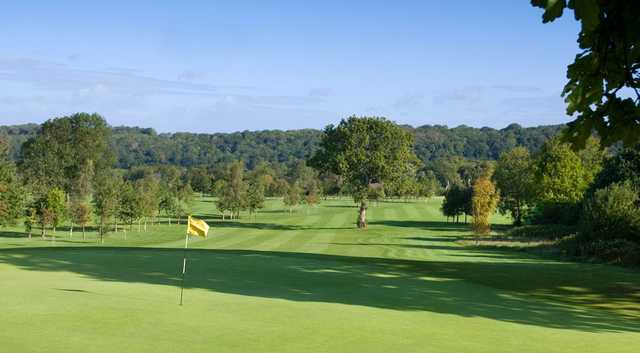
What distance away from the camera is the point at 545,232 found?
6162 cm

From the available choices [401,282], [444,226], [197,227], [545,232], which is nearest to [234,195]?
[444,226]

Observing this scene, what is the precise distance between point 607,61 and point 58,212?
66.8 metres

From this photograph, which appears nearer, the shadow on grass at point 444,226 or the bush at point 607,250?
the bush at point 607,250

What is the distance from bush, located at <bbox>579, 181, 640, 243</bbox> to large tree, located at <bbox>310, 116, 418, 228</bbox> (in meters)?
34.6

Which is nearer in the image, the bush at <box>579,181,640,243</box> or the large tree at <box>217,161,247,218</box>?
the bush at <box>579,181,640,243</box>

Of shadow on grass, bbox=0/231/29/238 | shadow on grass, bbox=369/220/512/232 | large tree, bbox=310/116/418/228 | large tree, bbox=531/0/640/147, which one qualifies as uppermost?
large tree, bbox=310/116/418/228

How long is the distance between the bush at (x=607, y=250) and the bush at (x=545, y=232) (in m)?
14.8

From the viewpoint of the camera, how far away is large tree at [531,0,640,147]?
5523 mm

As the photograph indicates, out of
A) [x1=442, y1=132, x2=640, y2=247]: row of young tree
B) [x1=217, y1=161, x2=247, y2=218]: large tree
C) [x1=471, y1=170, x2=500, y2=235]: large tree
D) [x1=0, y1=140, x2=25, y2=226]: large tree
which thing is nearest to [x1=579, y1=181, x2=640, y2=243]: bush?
[x1=442, y1=132, x2=640, y2=247]: row of young tree

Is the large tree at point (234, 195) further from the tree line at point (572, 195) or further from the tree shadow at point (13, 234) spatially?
the tree line at point (572, 195)

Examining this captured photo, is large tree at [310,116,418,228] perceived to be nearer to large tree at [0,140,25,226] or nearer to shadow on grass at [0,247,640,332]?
large tree at [0,140,25,226]

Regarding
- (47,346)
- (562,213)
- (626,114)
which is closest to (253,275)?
(47,346)

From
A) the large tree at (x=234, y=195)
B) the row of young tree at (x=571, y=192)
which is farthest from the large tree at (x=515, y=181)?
the large tree at (x=234, y=195)

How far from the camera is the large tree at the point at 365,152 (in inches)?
2943
